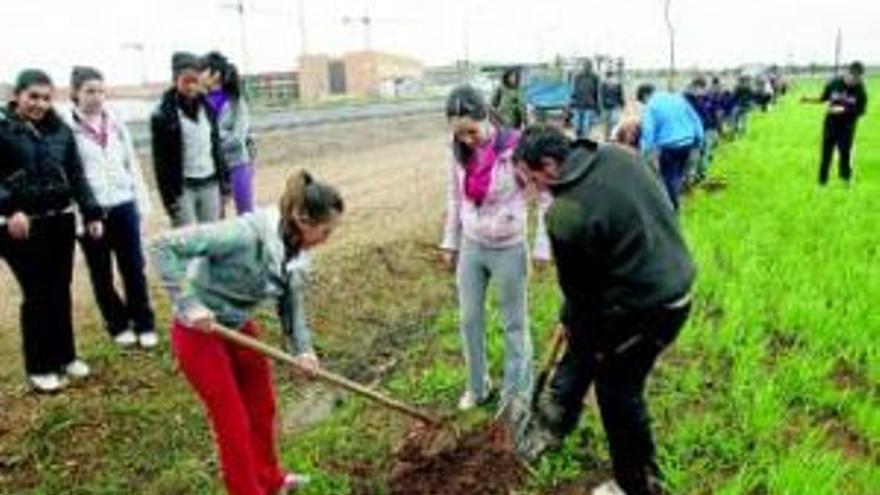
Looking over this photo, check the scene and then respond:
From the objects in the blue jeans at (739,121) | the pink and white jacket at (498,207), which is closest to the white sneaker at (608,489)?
the pink and white jacket at (498,207)

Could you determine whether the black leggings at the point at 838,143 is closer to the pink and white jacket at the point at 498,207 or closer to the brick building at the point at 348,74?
the pink and white jacket at the point at 498,207

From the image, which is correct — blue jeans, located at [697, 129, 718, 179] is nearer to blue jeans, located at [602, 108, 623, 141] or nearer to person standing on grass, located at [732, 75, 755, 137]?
blue jeans, located at [602, 108, 623, 141]

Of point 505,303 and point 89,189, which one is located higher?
point 89,189

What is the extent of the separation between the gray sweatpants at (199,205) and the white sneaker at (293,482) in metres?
2.38

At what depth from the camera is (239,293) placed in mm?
3824

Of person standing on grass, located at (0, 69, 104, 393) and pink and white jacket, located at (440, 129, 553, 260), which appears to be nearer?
pink and white jacket, located at (440, 129, 553, 260)

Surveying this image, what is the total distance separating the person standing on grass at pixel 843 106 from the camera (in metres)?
13.1

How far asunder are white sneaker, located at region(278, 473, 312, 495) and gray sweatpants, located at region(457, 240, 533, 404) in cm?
112

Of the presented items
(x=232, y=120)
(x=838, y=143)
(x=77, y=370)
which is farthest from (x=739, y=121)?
(x=77, y=370)

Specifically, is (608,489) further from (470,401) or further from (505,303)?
(470,401)

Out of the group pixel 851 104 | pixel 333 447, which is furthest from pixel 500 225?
pixel 851 104

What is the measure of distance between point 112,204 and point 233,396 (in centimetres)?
273

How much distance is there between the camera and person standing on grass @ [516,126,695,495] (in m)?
3.67

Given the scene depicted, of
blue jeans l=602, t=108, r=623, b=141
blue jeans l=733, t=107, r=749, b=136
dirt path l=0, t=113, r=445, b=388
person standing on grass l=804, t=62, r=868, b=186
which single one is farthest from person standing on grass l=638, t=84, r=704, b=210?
blue jeans l=733, t=107, r=749, b=136
